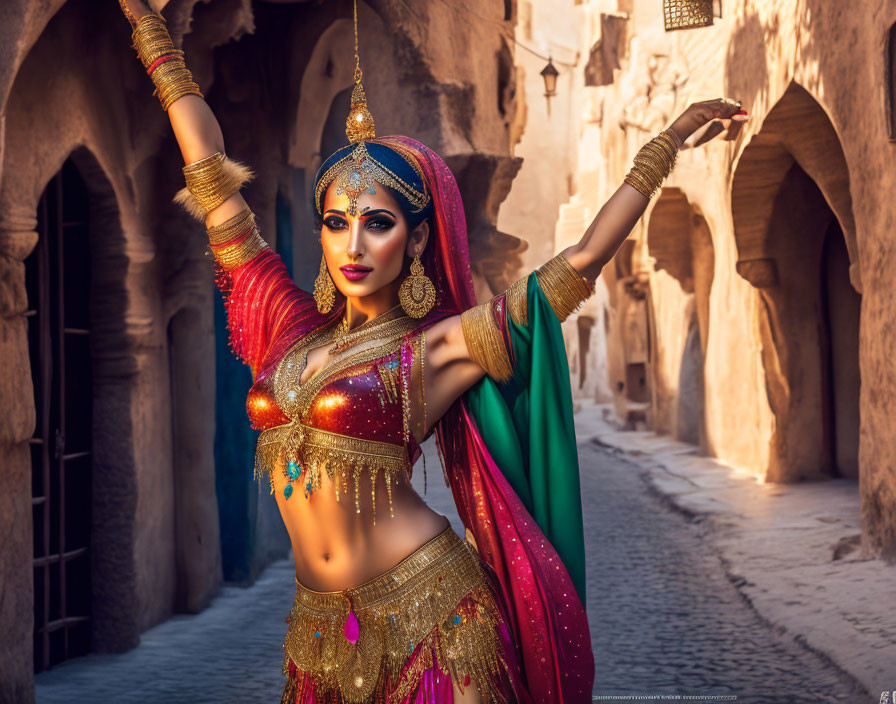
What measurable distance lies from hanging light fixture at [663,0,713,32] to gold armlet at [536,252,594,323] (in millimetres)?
7775

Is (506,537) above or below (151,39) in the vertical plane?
below

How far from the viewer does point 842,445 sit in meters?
12.0

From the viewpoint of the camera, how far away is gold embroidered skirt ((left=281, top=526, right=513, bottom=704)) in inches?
108

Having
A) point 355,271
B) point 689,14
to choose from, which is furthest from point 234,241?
point 689,14

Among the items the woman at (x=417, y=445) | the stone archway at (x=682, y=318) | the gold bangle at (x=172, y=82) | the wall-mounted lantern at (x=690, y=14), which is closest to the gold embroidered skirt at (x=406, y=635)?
the woman at (x=417, y=445)

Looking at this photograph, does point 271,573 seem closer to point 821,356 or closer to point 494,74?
point 494,74

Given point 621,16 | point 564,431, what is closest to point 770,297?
point 564,431

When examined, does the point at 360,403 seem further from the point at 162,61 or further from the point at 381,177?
the point at 162,61

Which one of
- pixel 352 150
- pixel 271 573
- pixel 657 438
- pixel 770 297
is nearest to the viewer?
pixel 352 150

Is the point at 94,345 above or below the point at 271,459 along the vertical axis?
above

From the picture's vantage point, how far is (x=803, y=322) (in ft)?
38.9

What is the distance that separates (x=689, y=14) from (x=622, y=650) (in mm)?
6123

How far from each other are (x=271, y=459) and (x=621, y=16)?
2096 centimetres

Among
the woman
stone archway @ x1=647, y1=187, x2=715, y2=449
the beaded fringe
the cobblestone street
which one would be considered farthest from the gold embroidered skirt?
stone archway @ x1=647, y1=187, x2=715, y2=449
